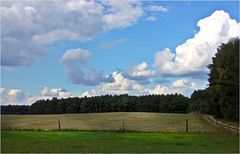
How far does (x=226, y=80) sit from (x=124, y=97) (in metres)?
76.6

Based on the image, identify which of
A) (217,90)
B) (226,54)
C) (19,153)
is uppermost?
(226,54)

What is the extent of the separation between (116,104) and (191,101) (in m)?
20.7

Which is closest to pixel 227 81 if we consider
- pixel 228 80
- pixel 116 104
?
pixel 228 80

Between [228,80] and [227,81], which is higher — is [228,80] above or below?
above

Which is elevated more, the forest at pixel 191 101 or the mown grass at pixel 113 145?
the forest at pixel 191 101

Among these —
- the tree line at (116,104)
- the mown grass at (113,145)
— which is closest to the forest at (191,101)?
the tree line at (116,104)

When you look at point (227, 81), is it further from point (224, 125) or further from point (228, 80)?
point (224, 125)

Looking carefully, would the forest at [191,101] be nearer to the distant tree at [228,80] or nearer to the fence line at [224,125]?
the distant tree at [228,80]

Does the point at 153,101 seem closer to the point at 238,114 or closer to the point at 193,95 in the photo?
the point at 193,95

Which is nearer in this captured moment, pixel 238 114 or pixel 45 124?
pixel 238 114

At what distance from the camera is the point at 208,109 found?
238 feet

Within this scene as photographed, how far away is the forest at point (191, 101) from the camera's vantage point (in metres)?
57.2

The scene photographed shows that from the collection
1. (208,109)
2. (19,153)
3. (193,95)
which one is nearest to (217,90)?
(208,109)

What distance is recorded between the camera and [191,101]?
12294 centimetres
